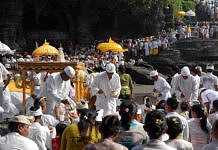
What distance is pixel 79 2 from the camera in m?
41.9

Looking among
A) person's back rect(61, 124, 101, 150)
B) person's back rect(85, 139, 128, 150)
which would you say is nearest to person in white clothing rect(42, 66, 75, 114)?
person's back rect(61, 124, 101, 150)

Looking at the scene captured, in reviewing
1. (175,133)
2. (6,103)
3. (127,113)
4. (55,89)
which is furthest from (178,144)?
(6,103)

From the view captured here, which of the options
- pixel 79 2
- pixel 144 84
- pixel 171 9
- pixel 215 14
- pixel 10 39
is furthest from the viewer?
pixel 215 14

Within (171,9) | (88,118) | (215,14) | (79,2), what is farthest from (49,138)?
(215,14)

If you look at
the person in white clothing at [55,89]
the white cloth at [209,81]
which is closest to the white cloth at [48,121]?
the person in white clothing at [55,89]

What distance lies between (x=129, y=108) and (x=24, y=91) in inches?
363

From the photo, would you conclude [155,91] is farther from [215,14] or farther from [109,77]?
→ [215,14]

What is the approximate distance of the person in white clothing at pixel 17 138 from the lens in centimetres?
705

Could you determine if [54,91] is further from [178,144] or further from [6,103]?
[178,144]

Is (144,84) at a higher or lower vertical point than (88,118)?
lower

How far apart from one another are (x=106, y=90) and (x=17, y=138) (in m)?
6.79

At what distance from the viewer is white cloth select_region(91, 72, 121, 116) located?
13.7 m

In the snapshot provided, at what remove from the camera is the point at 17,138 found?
7.07 metres

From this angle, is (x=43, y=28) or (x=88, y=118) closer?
(x=88, y=118)
